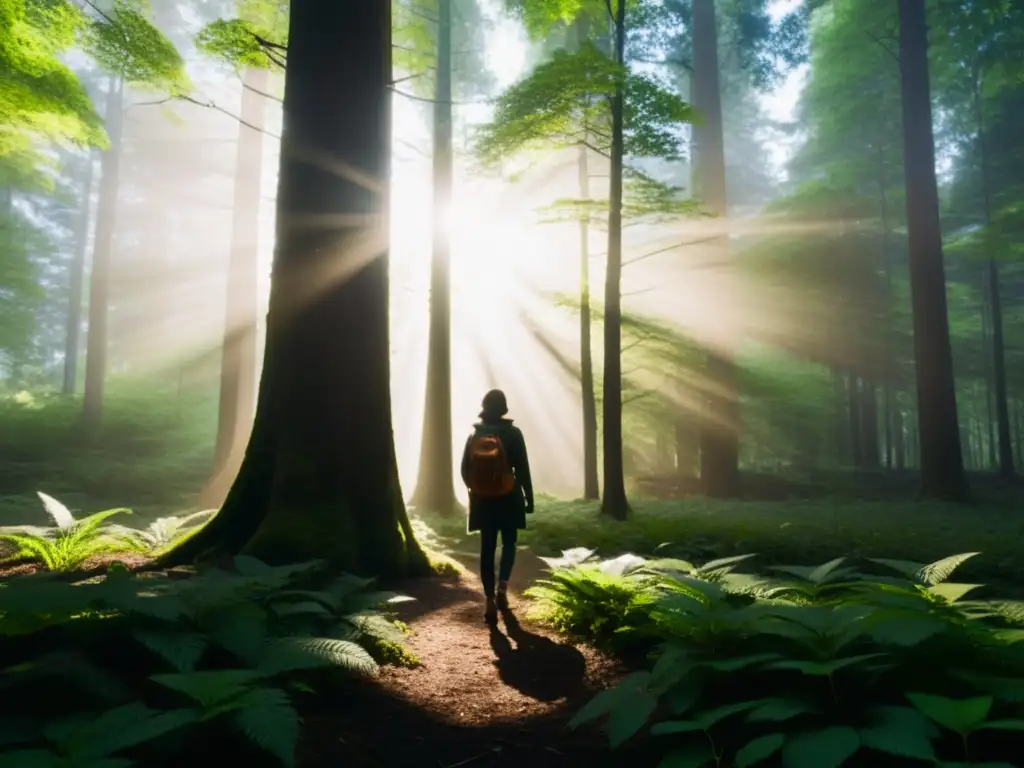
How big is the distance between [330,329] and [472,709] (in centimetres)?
361

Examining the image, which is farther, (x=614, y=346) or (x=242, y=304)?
(x=242, y=304)

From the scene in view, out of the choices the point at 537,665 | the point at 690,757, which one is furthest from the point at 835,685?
the point at 537,665

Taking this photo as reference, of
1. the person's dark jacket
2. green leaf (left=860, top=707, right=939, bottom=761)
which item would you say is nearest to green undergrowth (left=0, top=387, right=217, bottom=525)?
the person's dark jacket

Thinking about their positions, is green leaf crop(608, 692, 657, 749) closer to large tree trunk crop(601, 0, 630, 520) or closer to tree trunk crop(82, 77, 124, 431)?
large tree trunk crop(601, 0, 630, 520)

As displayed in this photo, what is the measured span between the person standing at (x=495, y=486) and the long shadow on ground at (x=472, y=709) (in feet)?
1.97

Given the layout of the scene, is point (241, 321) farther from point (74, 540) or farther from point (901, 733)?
point (901, 733)

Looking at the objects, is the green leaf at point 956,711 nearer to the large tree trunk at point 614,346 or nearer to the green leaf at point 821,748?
the green leaf at point 821,748

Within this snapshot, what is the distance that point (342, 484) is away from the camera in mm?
5535

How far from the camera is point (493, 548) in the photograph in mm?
5277

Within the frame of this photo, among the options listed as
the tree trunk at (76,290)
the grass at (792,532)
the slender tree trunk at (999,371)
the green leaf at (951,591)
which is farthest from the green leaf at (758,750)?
the tree trunk at (76,290)

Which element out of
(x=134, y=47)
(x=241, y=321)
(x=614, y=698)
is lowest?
(x=614, y=698)

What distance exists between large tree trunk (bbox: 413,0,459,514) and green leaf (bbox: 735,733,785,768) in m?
11.1

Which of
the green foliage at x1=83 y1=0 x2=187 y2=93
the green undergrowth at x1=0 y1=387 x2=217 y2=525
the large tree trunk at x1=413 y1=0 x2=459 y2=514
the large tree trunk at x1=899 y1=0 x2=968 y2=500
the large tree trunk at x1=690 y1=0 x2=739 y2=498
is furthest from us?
the green undergrowth at x1=0 y1=387 x2=217 y2=525

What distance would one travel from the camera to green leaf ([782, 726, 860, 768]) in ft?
6.31
